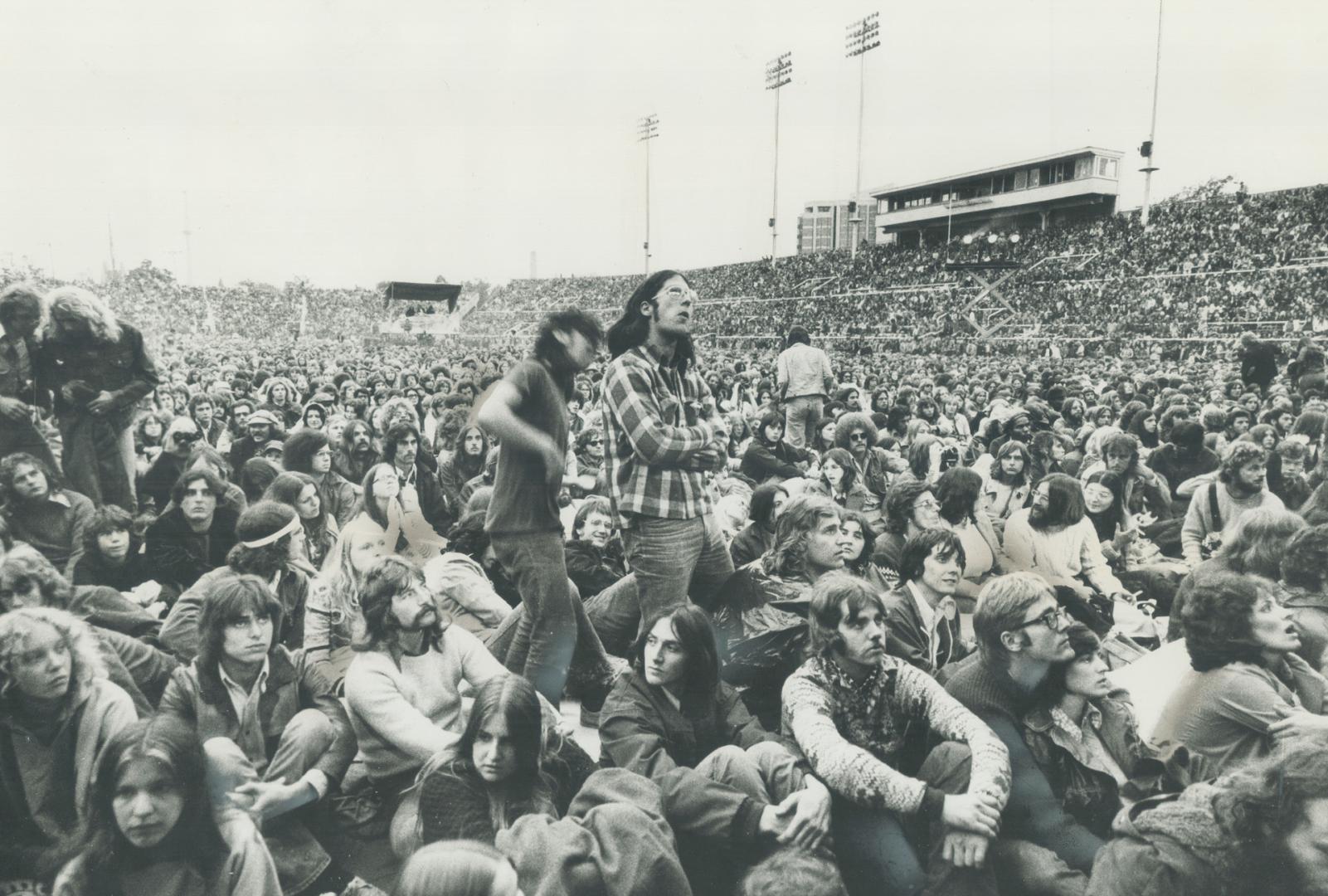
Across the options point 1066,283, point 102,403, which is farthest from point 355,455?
point 1066,283

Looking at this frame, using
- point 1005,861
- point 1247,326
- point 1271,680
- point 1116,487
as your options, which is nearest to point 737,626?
point 1005,861

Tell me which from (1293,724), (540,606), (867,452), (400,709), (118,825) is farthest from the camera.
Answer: (867,452)

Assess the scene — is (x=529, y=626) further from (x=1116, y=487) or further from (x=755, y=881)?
(x=1116, y=487)

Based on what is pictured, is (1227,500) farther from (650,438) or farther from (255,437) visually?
Result: (255,437)

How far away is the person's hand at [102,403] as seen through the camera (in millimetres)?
3947

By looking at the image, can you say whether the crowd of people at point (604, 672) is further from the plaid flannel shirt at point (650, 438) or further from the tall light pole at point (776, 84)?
the tall light pole at point (776, 84)

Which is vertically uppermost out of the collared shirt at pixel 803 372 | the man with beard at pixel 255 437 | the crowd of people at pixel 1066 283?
the crowd of people at pixel 1066 283

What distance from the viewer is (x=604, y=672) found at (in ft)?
11.6

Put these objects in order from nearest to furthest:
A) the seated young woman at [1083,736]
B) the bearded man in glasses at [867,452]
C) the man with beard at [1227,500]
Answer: the seated young woman at [1083,736] → the man with beard at [1227,500] → the bearded man in glasses at [867,452]

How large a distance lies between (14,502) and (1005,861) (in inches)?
153

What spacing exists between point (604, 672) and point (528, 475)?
923 millimetres

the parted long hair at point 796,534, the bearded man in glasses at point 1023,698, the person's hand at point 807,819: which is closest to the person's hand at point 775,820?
the person's hand at point 807,819

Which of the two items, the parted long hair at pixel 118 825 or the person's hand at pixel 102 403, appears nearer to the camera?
the parted long hair at pixel 118 825

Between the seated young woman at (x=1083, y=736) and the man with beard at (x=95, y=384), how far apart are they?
157 inches
